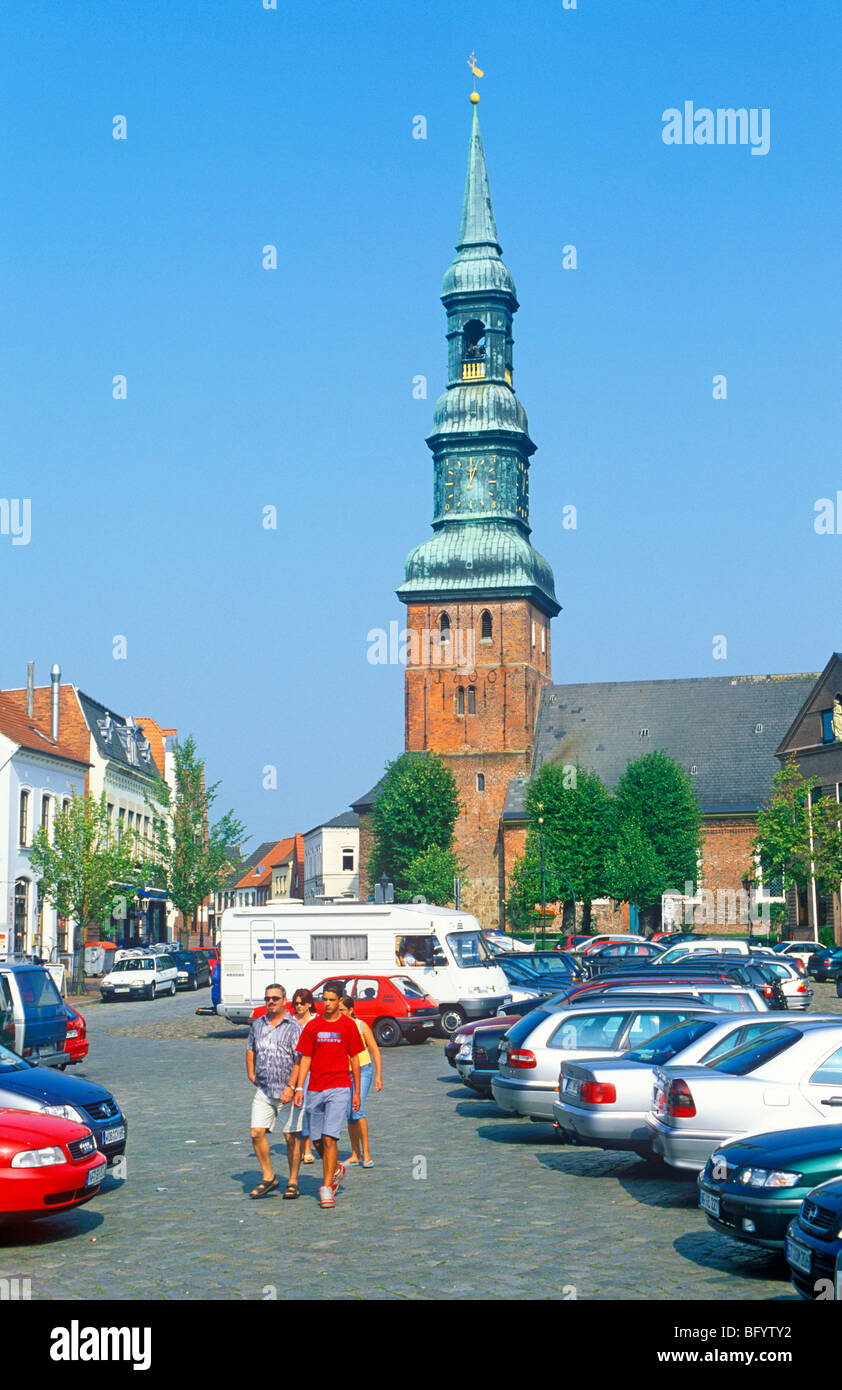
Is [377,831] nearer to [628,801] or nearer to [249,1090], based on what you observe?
[628,801]

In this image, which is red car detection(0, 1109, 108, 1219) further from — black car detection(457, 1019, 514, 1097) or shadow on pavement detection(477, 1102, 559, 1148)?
black car detection(457, 1019, 514, 1097)

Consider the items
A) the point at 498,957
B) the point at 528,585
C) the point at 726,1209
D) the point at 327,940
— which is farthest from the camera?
the point at 528,585

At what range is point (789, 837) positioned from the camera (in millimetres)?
62312

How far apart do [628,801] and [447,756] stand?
1260 cm

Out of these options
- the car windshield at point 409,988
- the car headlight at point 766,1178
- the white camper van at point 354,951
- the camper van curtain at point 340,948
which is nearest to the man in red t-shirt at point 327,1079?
the car headlight at point 766,1178

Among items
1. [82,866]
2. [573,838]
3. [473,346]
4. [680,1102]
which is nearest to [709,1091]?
[680,1102]

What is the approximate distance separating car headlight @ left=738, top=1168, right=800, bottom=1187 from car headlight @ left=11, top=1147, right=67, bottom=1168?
5.09 m

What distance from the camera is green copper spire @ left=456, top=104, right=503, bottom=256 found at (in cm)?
8506

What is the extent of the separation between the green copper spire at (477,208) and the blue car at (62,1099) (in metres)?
77.2

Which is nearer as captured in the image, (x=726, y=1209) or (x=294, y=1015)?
(x=726, y=1209)

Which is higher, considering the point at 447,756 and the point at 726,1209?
the point at 447,756

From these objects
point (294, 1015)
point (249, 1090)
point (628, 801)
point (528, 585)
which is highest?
point (528, 585)

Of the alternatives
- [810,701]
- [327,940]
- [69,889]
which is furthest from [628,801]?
[327,940]
